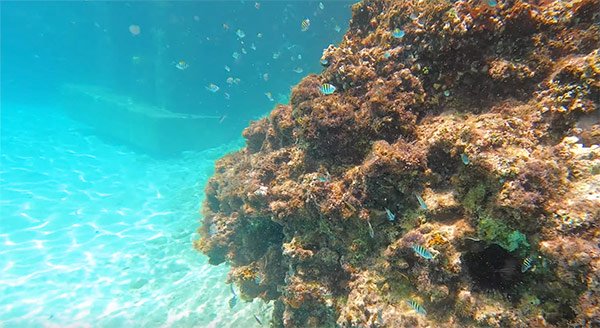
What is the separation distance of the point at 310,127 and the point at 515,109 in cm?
290

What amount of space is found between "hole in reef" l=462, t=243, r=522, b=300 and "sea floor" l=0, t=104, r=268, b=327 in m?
5.89

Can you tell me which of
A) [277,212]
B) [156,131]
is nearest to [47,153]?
[156,131]

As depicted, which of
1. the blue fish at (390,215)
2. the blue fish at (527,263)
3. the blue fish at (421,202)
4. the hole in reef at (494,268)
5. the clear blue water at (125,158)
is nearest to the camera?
the blue fish at (527,263)

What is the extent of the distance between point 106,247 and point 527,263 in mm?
13849

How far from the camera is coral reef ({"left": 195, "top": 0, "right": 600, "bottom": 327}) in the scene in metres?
3.20

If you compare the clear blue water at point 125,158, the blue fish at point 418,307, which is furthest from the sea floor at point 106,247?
the blue fish at point 418,307

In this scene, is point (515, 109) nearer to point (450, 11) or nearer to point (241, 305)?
point (450, 11)

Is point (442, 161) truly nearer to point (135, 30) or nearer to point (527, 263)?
point (527, 263)

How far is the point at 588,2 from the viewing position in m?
4.06

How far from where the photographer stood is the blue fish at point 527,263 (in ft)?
10.2

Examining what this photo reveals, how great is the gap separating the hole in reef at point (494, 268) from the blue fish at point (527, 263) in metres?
0.14

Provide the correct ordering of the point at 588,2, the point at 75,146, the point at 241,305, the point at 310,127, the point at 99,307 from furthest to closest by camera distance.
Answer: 1. the point at 75,146
2. the point at 99,307
3. the point at 241,305
4. the point at 310,127
5. the point at 588,2

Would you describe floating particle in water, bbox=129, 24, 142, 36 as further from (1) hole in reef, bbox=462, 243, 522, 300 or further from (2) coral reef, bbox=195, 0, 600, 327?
(1) hole in reef, bbox=462, 243, 522, 300

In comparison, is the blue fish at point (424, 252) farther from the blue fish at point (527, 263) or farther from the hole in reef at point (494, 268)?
the blue fish at point (527, 263)
